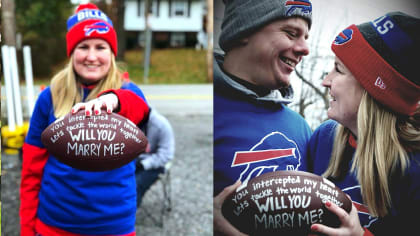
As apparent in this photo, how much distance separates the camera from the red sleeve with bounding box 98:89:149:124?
6.25 ft

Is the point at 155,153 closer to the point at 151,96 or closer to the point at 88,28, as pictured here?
the point at 88,28

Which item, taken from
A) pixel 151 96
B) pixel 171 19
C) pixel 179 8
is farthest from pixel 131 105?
pixel 179 8

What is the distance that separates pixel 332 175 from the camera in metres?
1.83

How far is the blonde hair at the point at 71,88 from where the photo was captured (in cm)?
199

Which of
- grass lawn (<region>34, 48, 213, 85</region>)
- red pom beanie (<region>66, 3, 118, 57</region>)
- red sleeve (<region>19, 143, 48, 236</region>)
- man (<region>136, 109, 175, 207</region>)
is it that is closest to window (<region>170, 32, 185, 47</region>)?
grass lawn (<region>34, 48, 213, 85</region>)

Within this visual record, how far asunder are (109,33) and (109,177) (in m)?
0.70

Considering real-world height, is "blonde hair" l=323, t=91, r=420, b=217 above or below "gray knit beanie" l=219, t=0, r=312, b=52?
below

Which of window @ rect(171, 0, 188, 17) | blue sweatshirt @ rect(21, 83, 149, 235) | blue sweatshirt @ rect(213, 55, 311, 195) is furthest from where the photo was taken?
window @ rect(171, 0, 188, 17)

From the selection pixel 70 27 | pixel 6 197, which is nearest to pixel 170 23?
pixel 6 197

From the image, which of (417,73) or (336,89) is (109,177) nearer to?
(336,89)

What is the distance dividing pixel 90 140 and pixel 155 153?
216cm

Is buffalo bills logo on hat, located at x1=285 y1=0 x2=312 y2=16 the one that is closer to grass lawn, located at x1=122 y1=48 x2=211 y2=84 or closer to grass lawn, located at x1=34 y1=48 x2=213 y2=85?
grass lawn, located at x1=34 y1=48 x2=213 y2=85

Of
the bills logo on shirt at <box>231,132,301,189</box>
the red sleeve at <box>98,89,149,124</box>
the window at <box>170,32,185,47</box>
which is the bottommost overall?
the window at <box>170,32,185,47</box>

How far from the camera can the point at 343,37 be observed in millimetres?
1775
